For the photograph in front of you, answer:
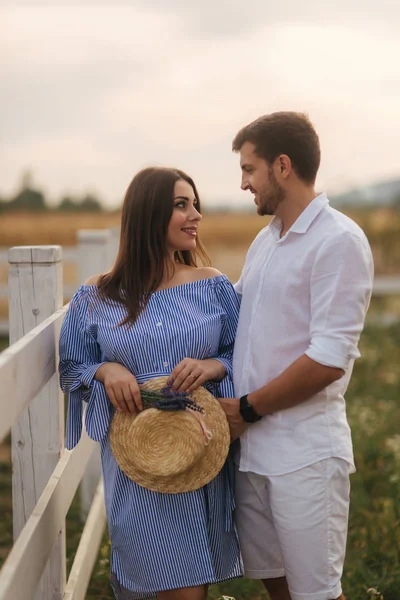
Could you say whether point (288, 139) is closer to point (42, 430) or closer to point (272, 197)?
point (272, 197)

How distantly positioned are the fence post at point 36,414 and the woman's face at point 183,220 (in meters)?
0.38

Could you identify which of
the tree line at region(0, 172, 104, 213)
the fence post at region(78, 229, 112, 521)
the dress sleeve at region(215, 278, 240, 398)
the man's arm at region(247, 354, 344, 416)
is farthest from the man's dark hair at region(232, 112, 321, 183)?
the tree line at region(0, 172, 104, 213)

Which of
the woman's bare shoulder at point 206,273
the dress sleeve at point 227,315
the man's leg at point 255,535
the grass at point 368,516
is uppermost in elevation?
the woman's bare shoulder at point 206,273

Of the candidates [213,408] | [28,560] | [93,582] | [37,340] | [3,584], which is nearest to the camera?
[3,584]

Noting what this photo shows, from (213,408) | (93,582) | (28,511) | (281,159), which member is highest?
(281,159)

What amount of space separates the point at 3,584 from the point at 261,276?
3.95 ft

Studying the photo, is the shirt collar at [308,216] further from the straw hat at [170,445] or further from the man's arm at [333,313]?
the straw hat at [170,445]

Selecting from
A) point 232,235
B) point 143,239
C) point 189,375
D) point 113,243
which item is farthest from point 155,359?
point 232,235

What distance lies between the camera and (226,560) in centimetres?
283

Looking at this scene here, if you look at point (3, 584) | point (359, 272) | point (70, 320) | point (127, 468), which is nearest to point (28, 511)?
point (127, 468)

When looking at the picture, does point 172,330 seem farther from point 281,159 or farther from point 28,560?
point 28,560

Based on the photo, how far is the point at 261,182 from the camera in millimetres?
2725

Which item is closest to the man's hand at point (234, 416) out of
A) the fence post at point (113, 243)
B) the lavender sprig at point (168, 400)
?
the lavender sprig at point (168, 400)

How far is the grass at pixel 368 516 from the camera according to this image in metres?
3.84
